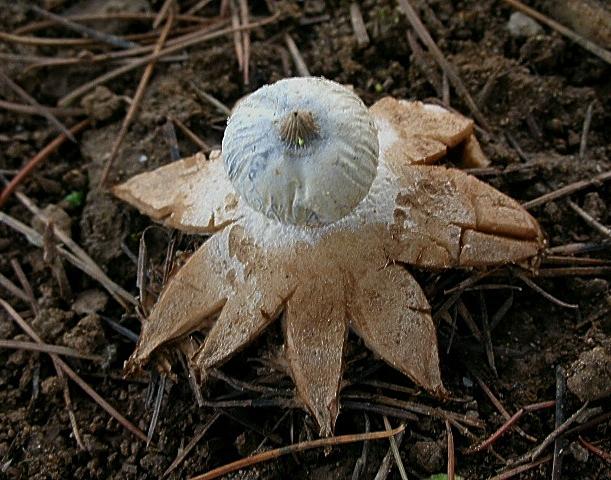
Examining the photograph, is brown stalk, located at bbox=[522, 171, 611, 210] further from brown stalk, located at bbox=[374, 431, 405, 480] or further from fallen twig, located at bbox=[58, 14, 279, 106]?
fallen twig, located at bbox=[58, 14, 279, 106]

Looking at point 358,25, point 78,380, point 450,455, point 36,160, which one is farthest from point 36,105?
point 450,455

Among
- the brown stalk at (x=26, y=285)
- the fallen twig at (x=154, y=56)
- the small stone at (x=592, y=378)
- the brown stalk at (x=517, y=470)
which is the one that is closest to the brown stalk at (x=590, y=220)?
the small stone at (x=592, y=378)

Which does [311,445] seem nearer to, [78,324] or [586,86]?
[78,324]

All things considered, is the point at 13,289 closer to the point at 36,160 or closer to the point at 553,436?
the point at 36,160

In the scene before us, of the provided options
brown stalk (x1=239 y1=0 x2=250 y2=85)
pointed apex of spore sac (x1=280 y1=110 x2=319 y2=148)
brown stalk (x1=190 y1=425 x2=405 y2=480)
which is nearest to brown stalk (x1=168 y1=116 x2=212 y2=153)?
brown stalk (x1=239 y1=0 x2=250 y2=85)

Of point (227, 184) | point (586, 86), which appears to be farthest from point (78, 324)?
point (586, 86)

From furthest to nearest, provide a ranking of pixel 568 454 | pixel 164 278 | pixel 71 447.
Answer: pixel 164 278
pixel 71 447
pixel 568 454
